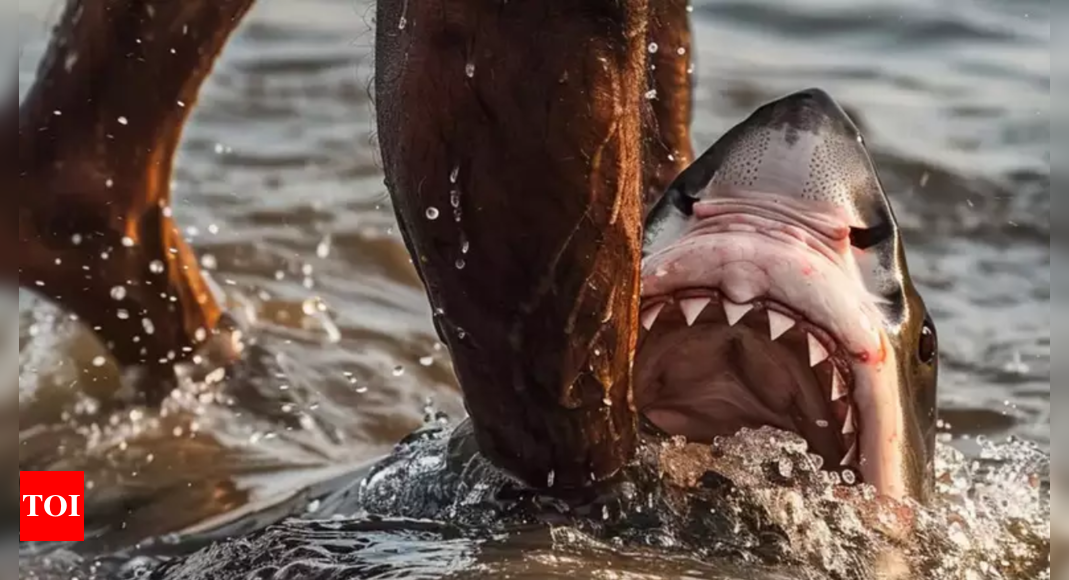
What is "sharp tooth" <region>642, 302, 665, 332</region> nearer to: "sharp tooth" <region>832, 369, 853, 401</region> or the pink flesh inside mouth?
the pink flesh inside mouth

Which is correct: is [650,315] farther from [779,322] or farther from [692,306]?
[779,322]

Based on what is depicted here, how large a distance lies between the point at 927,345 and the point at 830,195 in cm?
34

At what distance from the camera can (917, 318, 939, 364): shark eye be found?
2695 mm

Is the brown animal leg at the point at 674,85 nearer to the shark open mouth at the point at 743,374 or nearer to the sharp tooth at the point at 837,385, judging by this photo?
the shark open mouth at the point at 743,374

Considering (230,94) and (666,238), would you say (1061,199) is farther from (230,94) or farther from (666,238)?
(230,94)

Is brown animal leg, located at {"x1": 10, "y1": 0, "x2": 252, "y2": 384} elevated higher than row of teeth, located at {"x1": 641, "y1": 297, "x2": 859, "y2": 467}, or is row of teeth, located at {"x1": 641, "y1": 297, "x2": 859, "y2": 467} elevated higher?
brown animal leg, located at {"x1": 10, "y1": 0, "x2": 252, "y2": 384}

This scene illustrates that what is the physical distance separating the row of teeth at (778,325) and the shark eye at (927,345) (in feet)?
0.71

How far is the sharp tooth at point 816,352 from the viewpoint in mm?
2508

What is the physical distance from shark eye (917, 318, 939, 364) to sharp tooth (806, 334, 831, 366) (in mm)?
255

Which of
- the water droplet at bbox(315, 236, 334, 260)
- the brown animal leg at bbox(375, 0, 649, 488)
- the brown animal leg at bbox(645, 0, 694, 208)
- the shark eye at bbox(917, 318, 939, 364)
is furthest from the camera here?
the water droplet at bbox(315, 236, 334, 260)

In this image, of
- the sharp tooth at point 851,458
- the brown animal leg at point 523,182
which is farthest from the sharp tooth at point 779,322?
the brown animal leg at point 523,182

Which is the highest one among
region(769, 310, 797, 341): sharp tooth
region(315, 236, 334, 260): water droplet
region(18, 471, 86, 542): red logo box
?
region(315, 236, 334, 260): water droplet

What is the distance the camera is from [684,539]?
2348 millimetres

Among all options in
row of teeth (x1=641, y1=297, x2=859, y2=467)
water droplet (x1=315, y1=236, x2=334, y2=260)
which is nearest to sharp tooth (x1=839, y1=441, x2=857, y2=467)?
row of teeth (x1=641, y1=297, x2=859, y2=467)
